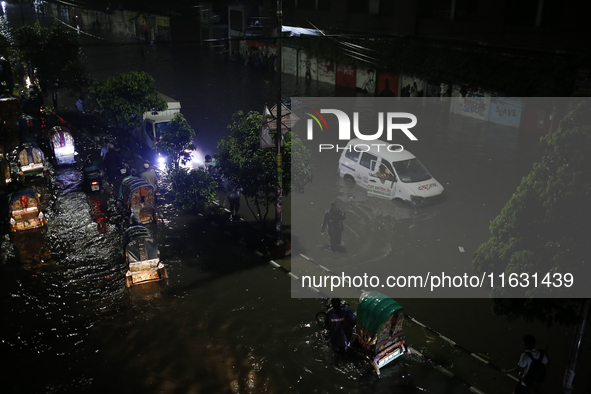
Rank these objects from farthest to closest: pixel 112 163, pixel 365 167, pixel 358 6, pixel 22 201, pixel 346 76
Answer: pixel 346 76
pixel 358 6
pixel 112 163
pixel 365 167
pixel 22 201

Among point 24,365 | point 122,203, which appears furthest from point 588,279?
point 122,203

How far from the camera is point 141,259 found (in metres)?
11.6

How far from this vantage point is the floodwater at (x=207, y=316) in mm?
8500

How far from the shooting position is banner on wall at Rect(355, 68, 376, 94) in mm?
33312

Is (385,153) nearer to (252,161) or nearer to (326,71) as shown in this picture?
(252,161)

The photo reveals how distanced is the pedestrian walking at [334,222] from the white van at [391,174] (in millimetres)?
3974

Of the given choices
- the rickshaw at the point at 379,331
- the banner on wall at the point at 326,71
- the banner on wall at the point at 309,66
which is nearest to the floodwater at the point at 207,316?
the rickshaw at the point at 379,331

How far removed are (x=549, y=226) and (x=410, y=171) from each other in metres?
9.77

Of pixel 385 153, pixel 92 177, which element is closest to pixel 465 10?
pixel 385 153

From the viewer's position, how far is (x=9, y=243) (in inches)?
539

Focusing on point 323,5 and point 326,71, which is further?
point 323,5

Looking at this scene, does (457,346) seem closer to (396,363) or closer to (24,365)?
(396,363)

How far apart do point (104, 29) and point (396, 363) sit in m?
70.5

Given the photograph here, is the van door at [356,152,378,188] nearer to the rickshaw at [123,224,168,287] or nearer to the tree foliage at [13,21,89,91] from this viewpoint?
the rickshaw at [123,224,168,287]
